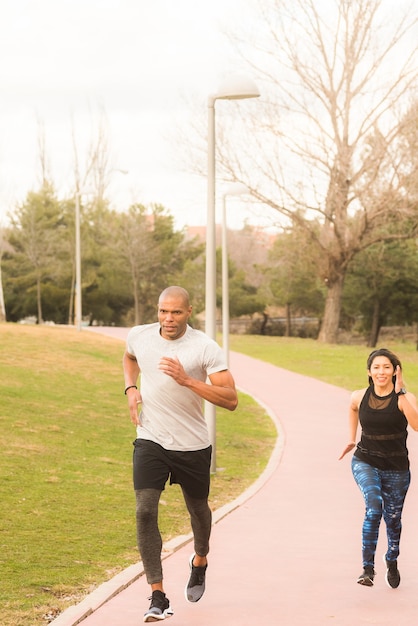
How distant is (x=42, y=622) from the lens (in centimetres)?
579

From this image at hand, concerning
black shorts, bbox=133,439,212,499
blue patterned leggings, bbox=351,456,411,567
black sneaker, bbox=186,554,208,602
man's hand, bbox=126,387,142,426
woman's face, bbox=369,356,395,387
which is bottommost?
black sneaker, bbox=186,554,208,602

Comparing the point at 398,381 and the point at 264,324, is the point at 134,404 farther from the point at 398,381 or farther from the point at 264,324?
the point at 264,324

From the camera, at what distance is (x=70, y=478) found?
38.0 ft

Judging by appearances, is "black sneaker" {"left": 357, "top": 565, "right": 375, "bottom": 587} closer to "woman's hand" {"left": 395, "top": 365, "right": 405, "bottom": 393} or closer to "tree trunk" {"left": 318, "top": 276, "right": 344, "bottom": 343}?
"woman's hand" {"left": 395, "top": 365, "right": 405, "bottom": 393}

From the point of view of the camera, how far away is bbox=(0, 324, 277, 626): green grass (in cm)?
705

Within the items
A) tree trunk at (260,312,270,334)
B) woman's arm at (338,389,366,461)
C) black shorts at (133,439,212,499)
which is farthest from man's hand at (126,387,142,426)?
tree trunk at (260,312,270,334)

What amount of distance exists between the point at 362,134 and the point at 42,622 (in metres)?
35.8

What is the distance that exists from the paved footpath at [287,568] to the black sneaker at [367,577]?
1.7 inches

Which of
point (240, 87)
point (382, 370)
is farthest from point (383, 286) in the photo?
point (382, 370)

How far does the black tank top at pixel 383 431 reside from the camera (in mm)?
6504

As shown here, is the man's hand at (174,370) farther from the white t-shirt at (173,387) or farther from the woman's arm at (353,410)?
the woman's arm at (353,410)

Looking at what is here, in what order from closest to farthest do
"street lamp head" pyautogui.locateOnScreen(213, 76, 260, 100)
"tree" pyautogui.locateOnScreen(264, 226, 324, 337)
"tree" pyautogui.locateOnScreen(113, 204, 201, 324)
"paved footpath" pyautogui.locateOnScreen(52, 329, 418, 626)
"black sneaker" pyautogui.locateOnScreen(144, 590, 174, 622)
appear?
"black sneaker" pyautogui.locateOnScreen(144, 590, 174, 622) < "paved footpath" pyautogui.locateOnScreen(52, 329, 418, 626) < "street lamp head" pyautogui.locateOnScreen(213, 76, 260, 100) < "tree" pyautogui.locateOnScreen(264, 226, 324, 337) < "tree" pyautogui.locateOnScreen(113, 204, 201, 324)

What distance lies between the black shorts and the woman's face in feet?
4.10

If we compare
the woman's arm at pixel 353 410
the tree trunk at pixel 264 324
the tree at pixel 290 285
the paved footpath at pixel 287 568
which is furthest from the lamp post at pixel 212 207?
the tree trunk at pixel 264 324
